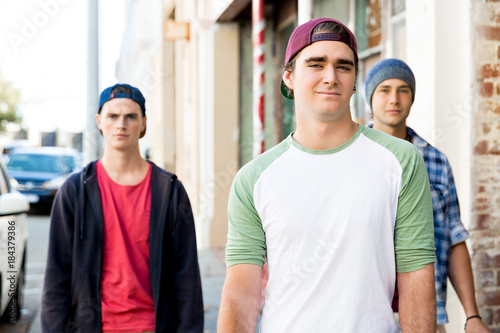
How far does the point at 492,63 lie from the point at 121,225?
95.3 inches

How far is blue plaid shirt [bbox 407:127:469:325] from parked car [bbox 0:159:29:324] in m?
3.46

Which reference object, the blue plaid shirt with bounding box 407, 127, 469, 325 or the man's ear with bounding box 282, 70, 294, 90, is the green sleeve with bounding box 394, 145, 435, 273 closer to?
the man's ear with bounding box 282, 70, 294, 90

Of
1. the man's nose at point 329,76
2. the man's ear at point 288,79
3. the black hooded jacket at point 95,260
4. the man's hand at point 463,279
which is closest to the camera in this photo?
the man's nose at point 329,76

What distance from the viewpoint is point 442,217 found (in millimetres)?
2990

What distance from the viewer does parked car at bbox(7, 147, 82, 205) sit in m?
17.8

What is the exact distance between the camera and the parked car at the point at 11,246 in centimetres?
523

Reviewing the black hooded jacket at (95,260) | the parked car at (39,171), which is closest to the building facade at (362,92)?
the black hooded jacket at (95,260)

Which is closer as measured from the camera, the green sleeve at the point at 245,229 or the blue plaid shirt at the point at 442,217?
the green sleeve at the point at 245,229

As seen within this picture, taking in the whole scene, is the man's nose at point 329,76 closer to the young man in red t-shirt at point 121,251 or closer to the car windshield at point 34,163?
the young man in red t-shirt at point 121,251

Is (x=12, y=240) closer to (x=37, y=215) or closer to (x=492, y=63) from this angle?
(x=492, y=63)

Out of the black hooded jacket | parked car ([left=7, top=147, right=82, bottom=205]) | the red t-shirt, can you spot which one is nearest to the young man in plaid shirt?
the black hooded jacket

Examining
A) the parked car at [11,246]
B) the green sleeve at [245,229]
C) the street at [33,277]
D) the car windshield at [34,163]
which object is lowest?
the street at [33,277]

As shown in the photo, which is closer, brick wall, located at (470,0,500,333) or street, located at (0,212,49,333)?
brick wall, located at (470,0,500,333)

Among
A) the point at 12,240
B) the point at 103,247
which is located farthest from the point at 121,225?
the point at 12,240
